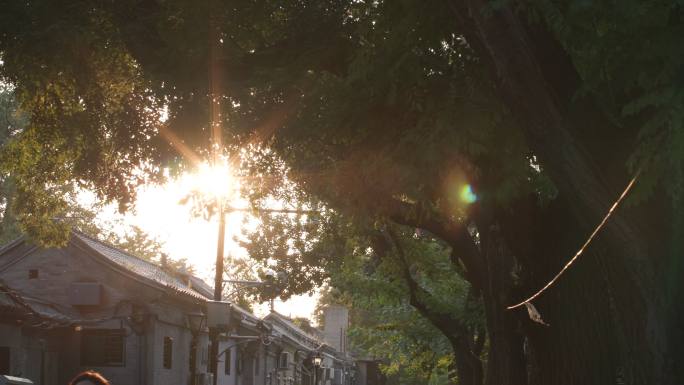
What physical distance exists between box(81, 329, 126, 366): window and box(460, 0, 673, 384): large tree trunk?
79.2 feet

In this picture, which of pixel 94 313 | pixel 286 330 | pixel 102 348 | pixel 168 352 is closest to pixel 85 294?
pixel 94 313

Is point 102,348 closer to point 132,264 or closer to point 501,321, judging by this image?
point 132,264

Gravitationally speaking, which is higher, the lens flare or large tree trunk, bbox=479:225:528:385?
the lens flare

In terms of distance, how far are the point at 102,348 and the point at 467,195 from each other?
2078cm

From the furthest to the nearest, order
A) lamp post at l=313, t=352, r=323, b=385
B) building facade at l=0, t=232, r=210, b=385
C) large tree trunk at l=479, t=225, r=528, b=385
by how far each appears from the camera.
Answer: lamp post at l=313, t=352, r=323, b=385, building facade at l=0, t=232, r=210, b=385, large tree trunk at l=479, t=225, r=528, b=385

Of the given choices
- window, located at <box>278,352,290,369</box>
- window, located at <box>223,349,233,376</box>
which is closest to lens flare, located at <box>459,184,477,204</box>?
window, located at <box>223,349,233,376</box>

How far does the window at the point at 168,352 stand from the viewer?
1244 inches

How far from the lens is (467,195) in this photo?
1145cm

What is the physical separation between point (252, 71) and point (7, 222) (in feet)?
135

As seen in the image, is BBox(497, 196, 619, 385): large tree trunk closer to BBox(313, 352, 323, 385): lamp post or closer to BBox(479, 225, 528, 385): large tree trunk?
BBox(479, 225, 528, 385): large tree trunk

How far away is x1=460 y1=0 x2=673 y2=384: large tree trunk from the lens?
22.6 feet

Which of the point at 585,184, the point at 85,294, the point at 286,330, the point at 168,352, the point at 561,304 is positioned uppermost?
the point at 85,294

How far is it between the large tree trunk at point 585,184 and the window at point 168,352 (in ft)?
84.8

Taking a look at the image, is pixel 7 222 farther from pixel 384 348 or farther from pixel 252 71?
pixel 252 71
